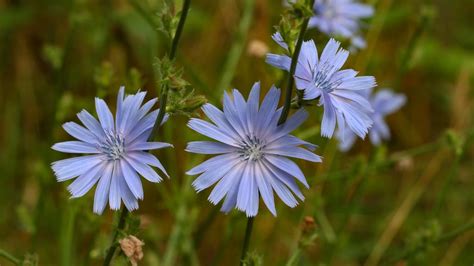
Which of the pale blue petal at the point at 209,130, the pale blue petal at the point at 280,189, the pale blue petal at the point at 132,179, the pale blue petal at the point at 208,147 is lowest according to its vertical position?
the pale blue petal at the point at 132,179

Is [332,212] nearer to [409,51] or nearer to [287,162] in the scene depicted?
[409,51]

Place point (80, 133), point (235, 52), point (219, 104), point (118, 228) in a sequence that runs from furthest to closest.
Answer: point (235, 52)
point (219, 104)
point (80, 133)
point (118, 228)

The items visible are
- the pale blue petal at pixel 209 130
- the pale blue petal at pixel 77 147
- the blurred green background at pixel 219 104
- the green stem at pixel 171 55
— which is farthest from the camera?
the blurred green background at pixel 219 104

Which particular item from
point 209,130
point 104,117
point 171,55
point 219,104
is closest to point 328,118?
point 209,130

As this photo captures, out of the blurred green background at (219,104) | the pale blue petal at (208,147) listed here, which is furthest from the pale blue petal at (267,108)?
the blurred green background at (219,104)

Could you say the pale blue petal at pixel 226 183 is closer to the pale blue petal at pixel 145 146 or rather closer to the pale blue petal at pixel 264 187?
the pale blue petal at pixel 264 187

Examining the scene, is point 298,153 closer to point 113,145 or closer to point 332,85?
point 332,85

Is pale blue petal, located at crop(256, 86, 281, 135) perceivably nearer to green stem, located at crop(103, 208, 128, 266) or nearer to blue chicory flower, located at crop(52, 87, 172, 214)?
blue chicory flower, located at crop(52, 87, 172, 214)

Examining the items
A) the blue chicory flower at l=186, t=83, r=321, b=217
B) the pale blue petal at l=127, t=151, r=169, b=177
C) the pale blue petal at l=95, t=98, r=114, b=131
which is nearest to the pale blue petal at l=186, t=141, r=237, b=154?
the blue chicory flower at l=186, t=83, r=321, b=217
